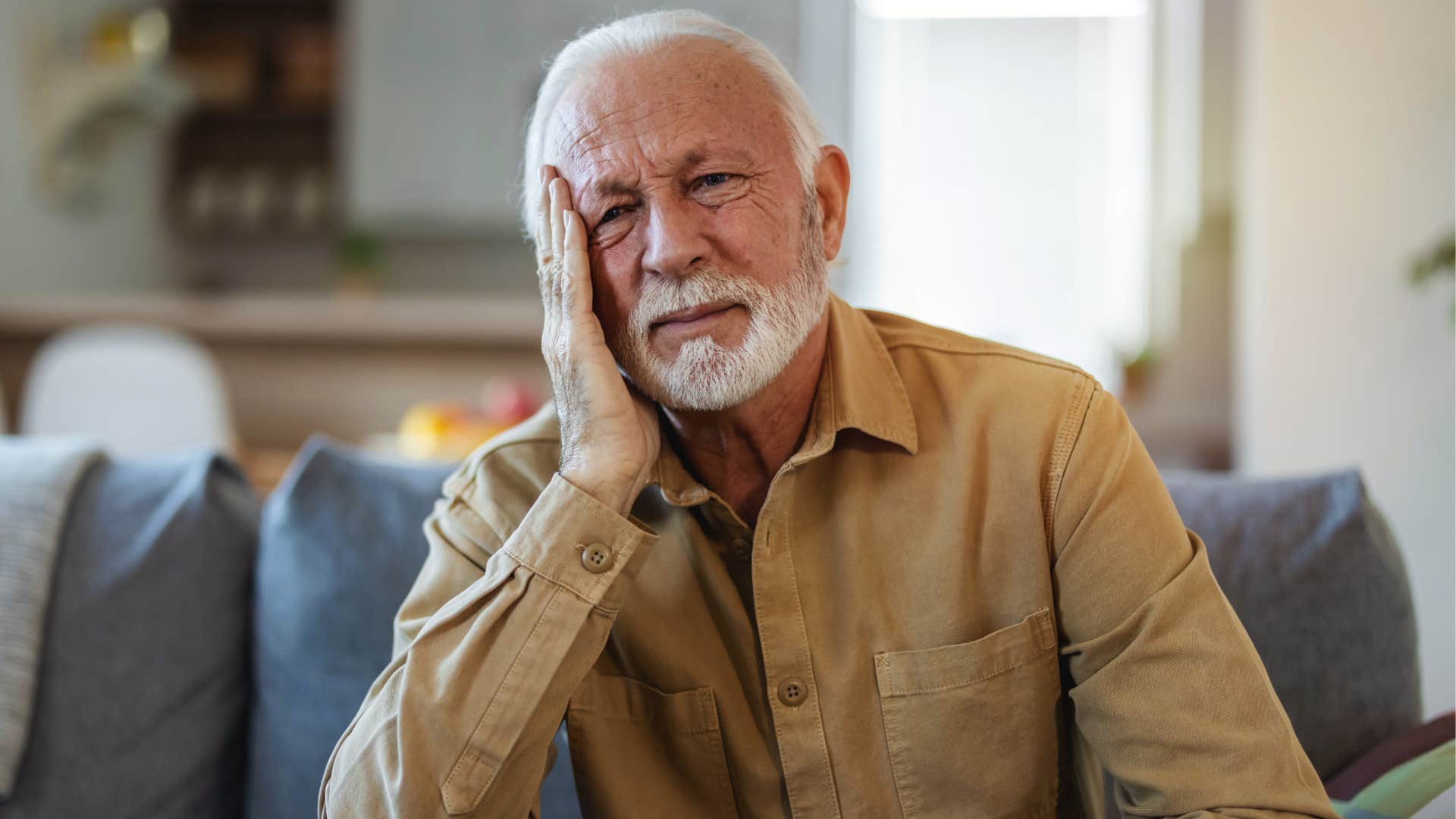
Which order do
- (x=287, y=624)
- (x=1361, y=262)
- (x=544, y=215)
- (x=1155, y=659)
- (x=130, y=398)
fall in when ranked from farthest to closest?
(x=130, y=398) → (x=1361, y=262) → (x=287, y=624) → (x=544, y=215) → (x=1155, y=659)

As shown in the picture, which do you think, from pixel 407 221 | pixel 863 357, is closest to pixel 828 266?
pixel 863 357

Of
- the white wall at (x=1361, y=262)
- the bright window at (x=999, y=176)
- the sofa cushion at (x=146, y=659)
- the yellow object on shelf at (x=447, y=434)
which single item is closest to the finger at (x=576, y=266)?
the sofa cushion at (x=146, y=659)

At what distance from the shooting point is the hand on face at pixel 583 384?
1.08 meters

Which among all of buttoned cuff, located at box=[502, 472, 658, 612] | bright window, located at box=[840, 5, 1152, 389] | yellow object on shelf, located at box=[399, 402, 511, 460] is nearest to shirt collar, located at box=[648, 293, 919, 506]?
buttoned cuff, located at box=[502, 472, 658, 612]

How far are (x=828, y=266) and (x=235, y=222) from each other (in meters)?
4.98

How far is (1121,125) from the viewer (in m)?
4.34

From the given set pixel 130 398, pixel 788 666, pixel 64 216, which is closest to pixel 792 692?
pixel 788 666

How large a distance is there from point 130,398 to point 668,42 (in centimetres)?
317

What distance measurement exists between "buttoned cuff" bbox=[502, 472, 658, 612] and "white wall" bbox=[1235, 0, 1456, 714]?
1745 millimetres

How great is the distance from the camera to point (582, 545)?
3.40 feet

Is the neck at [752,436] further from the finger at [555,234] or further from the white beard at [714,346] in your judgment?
the finger at [555,234]

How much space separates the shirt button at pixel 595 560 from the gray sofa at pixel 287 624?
0.40m

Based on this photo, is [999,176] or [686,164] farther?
[999,176]

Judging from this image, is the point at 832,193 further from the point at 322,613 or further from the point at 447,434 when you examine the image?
the point at 447,434
